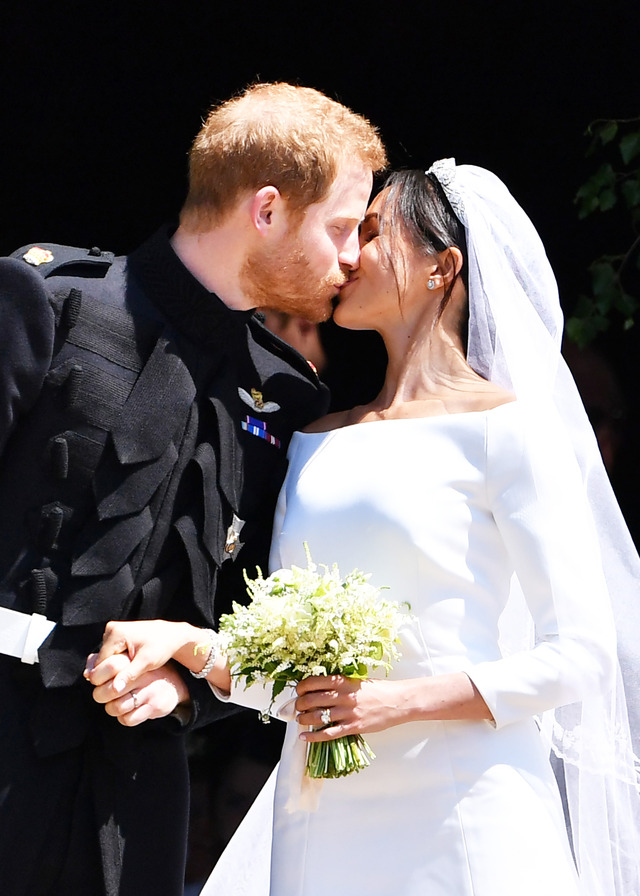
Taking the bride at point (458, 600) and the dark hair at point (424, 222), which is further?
the dark hair at point (424, 222)

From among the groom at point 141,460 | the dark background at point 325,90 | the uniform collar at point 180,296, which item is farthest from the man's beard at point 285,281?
the dark background at point 325,90

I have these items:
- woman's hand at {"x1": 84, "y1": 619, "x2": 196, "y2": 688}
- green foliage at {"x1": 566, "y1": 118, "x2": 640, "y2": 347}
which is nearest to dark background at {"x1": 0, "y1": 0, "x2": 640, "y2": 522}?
green foliage at {"x1": 566, "y1": 118, "x2": 640, "y2": 347}

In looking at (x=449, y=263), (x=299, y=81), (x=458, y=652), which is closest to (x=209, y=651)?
(x=458, y=652)

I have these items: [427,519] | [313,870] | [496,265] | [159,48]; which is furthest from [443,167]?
[159,48]

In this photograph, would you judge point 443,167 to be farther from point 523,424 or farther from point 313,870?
point 313,870

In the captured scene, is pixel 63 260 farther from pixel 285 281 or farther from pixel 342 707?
pixel 342 707

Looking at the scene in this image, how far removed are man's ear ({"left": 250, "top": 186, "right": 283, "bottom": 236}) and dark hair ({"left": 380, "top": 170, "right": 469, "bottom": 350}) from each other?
305mm

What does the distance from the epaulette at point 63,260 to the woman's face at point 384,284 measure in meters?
0.57

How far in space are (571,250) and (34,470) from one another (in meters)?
2.58

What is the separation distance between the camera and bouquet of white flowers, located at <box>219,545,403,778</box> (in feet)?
6.69

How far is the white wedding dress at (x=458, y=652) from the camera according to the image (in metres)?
2.17

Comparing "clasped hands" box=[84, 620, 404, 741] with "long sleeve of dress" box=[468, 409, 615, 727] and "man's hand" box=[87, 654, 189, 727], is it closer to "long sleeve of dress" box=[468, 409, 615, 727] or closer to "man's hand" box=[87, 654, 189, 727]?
"man's hand" box=[87, 654, 189, 727]

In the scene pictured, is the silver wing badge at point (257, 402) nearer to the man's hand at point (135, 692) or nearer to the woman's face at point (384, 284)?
the woman's face at point (384, 284)

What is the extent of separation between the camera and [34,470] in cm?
221
